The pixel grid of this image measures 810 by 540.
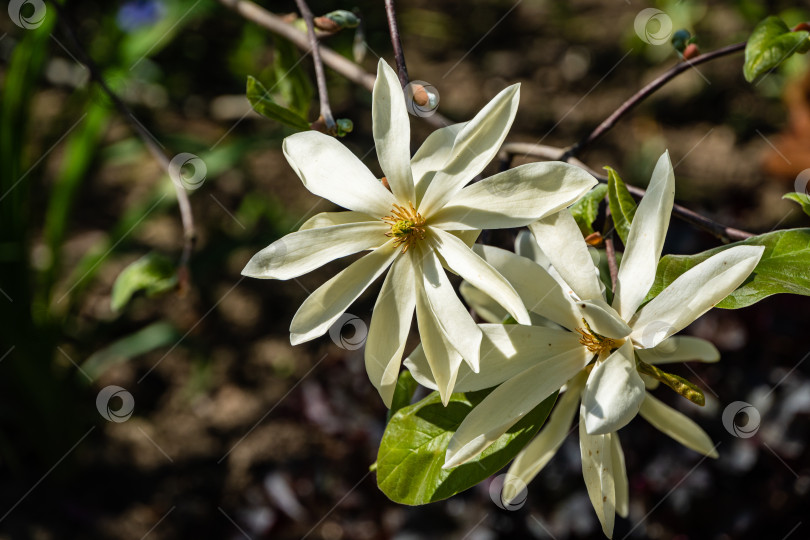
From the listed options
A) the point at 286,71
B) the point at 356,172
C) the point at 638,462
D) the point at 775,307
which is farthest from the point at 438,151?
the point at 775,307

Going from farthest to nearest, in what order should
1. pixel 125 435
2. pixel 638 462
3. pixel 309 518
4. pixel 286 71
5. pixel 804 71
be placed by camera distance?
pixel 804 71 → pixel 125 435 → pixel 309 518 → pixel 638 462 → pixel 286 71

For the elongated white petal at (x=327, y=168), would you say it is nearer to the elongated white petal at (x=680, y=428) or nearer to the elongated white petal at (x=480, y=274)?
the elongated white petal at (x=480, y=274)

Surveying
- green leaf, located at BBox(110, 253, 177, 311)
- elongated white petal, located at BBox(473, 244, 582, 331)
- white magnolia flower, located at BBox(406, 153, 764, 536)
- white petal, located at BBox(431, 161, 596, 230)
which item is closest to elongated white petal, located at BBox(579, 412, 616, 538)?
white magnolia flower, located at BBox(406, 153, 764, 536)

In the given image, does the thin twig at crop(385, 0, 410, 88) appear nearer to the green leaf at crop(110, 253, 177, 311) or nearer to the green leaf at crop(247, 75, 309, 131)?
the green leaf at crop(247, 75, 309, 131)

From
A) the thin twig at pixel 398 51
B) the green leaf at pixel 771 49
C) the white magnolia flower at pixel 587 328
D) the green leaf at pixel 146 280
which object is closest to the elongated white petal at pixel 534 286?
the white magnolia flower at pixel 587 328

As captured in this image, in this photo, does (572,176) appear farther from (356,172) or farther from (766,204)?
(766,204)
